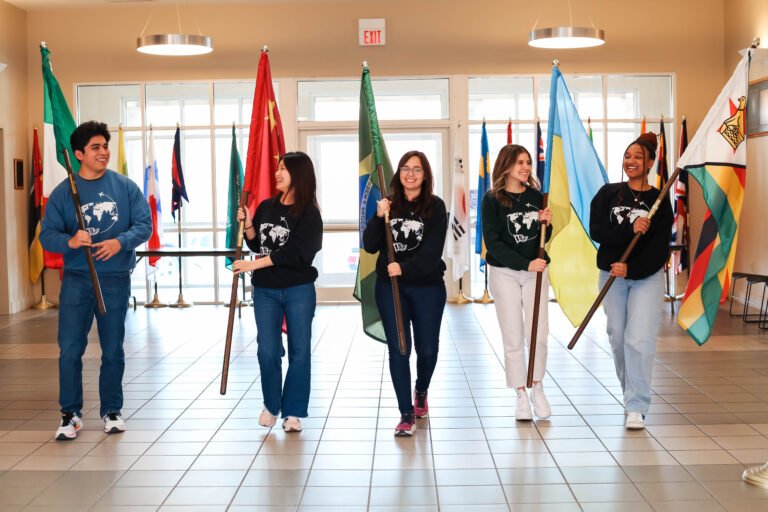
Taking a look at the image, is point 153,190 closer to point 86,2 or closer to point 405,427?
point 86,2

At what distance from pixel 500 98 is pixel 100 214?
7.14m

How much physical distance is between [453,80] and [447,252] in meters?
1.99

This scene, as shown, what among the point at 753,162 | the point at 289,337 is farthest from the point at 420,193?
the point at 753,162

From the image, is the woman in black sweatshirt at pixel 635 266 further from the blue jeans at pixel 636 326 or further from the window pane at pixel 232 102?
the window pane at pixel 232 102

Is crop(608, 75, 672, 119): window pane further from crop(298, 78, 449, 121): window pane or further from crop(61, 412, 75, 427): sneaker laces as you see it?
crop(61, 412, 75, 427): sneaker laces

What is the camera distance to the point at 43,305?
36.7 feet

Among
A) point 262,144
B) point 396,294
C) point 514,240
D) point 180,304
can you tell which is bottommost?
point 180,304

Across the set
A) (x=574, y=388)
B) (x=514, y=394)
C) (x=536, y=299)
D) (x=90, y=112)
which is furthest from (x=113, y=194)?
(x=90, y=112)

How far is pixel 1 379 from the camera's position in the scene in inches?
264

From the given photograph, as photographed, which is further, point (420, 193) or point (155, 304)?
point (155, 304)

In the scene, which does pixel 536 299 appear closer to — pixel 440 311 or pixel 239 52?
pixel 440 311

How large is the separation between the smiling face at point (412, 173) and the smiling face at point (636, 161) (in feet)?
3.49

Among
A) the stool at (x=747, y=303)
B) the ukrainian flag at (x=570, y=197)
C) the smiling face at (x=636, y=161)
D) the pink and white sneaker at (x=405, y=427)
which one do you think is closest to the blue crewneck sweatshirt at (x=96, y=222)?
the pink and white sneaker at (x=405, y=427)

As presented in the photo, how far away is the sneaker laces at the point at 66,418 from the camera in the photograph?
5.00 metres
